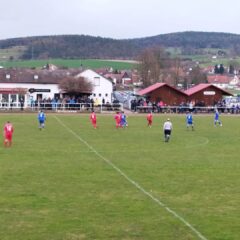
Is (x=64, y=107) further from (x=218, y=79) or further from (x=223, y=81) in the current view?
(x=223, y=81)

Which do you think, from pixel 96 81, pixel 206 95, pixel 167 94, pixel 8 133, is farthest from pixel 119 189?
pixel 96 81

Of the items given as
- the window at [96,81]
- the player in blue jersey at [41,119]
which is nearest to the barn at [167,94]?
the window at [96,81]

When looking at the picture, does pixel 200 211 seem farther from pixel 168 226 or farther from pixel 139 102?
pixel 139 102

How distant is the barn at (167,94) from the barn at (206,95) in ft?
3.19

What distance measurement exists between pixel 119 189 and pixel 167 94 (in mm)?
59252

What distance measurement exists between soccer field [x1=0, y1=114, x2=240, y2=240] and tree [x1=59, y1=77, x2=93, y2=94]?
48327 millimetres

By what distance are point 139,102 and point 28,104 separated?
1256 centimetres

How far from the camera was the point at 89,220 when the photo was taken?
1673 cm

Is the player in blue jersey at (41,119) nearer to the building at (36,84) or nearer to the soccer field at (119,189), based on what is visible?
the soccer field at (119,189)

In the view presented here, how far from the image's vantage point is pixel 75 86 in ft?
286

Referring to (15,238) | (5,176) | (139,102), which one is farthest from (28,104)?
(15,238)

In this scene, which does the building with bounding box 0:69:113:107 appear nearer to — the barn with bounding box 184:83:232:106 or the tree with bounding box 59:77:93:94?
the tree with bounding box 59:77:93:94

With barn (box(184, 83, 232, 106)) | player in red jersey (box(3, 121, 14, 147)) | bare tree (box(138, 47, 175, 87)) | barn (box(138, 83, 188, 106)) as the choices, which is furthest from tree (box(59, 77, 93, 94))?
player in red jersey (box(3, 121, 14, 147))

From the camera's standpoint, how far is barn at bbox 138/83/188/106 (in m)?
79.9
